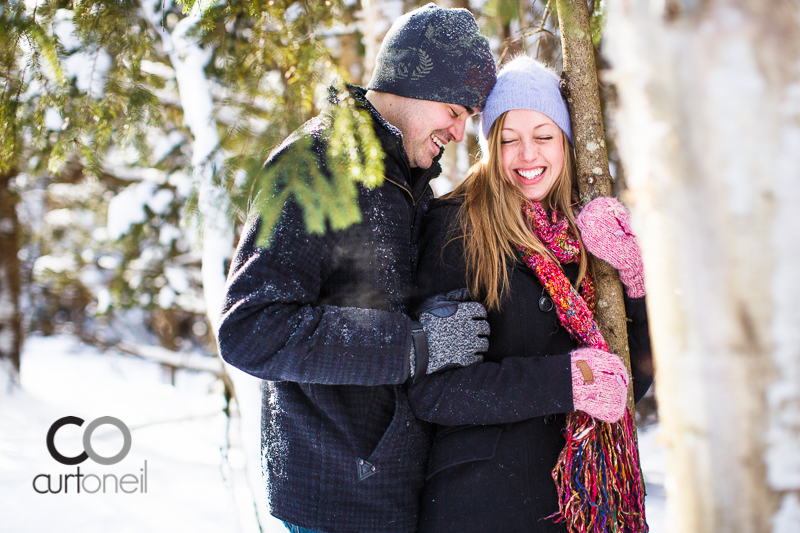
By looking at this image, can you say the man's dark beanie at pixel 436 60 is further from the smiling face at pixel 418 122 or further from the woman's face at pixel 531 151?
the woman's face at pixel 531 151

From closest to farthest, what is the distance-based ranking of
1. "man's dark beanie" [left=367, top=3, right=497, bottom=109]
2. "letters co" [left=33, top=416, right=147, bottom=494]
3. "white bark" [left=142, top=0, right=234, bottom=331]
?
"man's dark beanie" [left=367, top=3, right=497, bottom=109] → "white bark" [left=142, top=0, right=234, bottom=331] → "letters co" [left=33, top=416, right=147, bottom=494]

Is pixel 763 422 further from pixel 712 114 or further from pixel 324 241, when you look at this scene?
pixel 324 241

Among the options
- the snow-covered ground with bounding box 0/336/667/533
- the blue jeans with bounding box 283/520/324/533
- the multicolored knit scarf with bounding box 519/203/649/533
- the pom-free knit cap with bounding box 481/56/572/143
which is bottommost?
the snow-covered ground with bounding box 0/336/667/533

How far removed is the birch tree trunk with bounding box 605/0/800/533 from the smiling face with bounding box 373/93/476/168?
1112mm

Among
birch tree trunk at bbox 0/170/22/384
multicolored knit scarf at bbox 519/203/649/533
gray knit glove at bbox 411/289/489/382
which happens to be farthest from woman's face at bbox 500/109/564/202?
birch tree trunk at bbox 0/170/22/384

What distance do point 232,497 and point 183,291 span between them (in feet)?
7.51

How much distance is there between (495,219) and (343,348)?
28.5 inches

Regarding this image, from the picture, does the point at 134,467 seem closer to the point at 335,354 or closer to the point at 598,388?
the point at 335,354

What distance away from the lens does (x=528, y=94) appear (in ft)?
6.36

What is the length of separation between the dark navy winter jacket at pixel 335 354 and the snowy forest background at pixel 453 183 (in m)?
0.18

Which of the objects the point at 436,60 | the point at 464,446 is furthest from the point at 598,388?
the point at 436,60

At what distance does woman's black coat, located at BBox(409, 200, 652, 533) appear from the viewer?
1555 mm

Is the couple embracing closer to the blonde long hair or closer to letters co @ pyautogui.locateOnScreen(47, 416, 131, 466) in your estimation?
the blonde long hair

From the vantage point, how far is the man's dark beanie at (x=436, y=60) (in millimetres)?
1852
